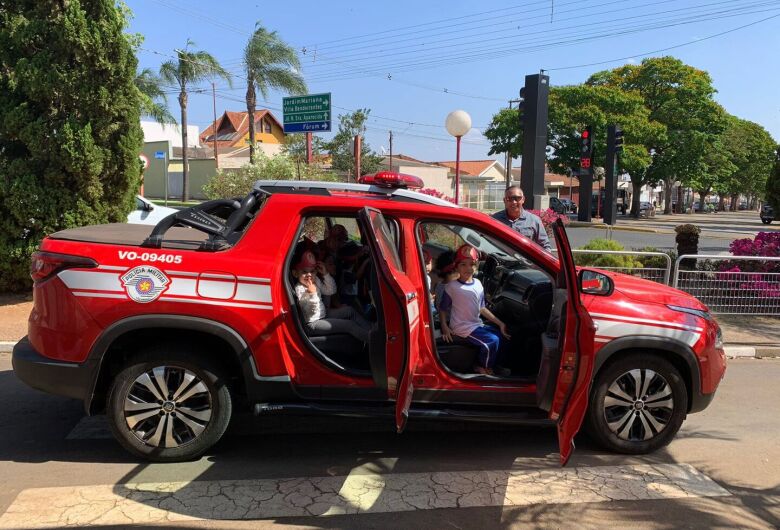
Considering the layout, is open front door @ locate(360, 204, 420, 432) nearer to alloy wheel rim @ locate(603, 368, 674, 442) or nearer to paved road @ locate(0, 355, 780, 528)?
paved road @ locate(0, 355, 780, 528)

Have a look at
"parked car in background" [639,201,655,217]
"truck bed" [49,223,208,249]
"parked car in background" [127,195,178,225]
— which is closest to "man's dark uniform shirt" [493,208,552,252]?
"truck bed" [49,223,208,249]

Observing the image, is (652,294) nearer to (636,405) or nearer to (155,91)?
(636,405)

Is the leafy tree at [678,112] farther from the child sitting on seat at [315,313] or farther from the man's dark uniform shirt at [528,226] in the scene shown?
the child sitting on seat at [315,313]

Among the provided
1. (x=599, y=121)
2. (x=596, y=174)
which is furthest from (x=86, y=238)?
(x=596, y=174)

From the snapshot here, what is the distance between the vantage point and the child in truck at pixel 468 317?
411cm

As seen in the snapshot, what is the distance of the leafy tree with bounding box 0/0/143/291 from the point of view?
771 cm

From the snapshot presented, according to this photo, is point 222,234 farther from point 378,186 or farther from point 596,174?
point 596,174

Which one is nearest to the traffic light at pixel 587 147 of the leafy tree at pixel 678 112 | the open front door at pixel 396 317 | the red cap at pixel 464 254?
the leafy tree at pixel 678 112

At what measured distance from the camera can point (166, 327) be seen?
12.1 feet

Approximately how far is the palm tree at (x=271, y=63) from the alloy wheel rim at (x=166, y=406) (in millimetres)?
26268

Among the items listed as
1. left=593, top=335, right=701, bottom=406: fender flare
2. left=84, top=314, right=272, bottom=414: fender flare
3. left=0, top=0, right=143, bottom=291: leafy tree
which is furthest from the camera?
left=0, top=0, right=143, bottom=291: leafy tree

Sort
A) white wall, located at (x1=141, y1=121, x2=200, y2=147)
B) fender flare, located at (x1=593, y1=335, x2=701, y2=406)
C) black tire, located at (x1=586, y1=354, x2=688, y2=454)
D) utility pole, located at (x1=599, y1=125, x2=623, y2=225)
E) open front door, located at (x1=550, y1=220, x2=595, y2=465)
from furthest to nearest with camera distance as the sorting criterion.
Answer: white wall, located at (x1=141, y1=121, x2=200, y2=147), utility pole, located at (x1=599, y1=125, x2=623, y2=225), black tire, located at (x1=586, y1=354, x2=688, y2=454), fender flare, located at (x1=593, y1=335, x2=701, y2=406), open front door, located at (x1=550, y1=220, x2=595, y2=465)

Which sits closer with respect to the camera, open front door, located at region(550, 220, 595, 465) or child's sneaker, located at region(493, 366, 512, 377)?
open front door, located at region(550, 220, 595, 465)

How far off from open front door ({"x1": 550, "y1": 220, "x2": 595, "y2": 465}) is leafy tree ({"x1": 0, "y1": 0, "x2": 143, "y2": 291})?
6.88 metres
